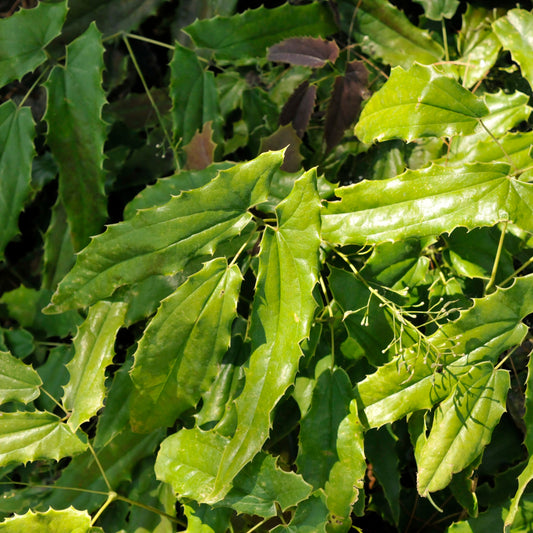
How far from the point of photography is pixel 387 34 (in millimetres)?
1200

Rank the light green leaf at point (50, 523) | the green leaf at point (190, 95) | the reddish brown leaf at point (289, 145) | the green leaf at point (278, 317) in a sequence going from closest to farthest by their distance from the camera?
the green leaf at point (278, 317)
the light green leaf at point (50, 523)
the reddish brown leaf at point (289, 145)
the green leaf at point (190, 95)

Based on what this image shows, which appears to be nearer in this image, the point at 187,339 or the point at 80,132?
the point at 187,339

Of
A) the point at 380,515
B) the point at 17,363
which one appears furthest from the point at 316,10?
the point at 380,515

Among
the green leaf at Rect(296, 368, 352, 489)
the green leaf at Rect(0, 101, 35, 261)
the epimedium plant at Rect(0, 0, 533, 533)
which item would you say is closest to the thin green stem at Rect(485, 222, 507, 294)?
the epimedium plant at Rect(0, 0, 533, 533)

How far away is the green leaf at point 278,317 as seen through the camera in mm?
809

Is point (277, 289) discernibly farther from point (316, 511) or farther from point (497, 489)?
point (497, 489)

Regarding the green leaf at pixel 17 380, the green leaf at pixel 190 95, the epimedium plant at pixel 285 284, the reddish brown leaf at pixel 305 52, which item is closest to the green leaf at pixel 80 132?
the epimedium plant at pixel 285 284

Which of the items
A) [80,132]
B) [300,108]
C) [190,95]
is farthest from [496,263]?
[80,132]

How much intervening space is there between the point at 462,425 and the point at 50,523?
69 cm

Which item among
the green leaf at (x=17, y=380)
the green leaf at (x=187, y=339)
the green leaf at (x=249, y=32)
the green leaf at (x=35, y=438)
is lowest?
the green leaf at (x=35, y=438)

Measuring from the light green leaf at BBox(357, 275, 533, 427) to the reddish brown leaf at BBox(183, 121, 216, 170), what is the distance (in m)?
0.51

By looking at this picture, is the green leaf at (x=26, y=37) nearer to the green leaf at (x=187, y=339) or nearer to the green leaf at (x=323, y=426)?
the green leaf at (x=187, y=339)

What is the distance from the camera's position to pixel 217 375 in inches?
37.5

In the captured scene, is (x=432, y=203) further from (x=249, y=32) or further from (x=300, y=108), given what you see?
(x=249, y=32)
